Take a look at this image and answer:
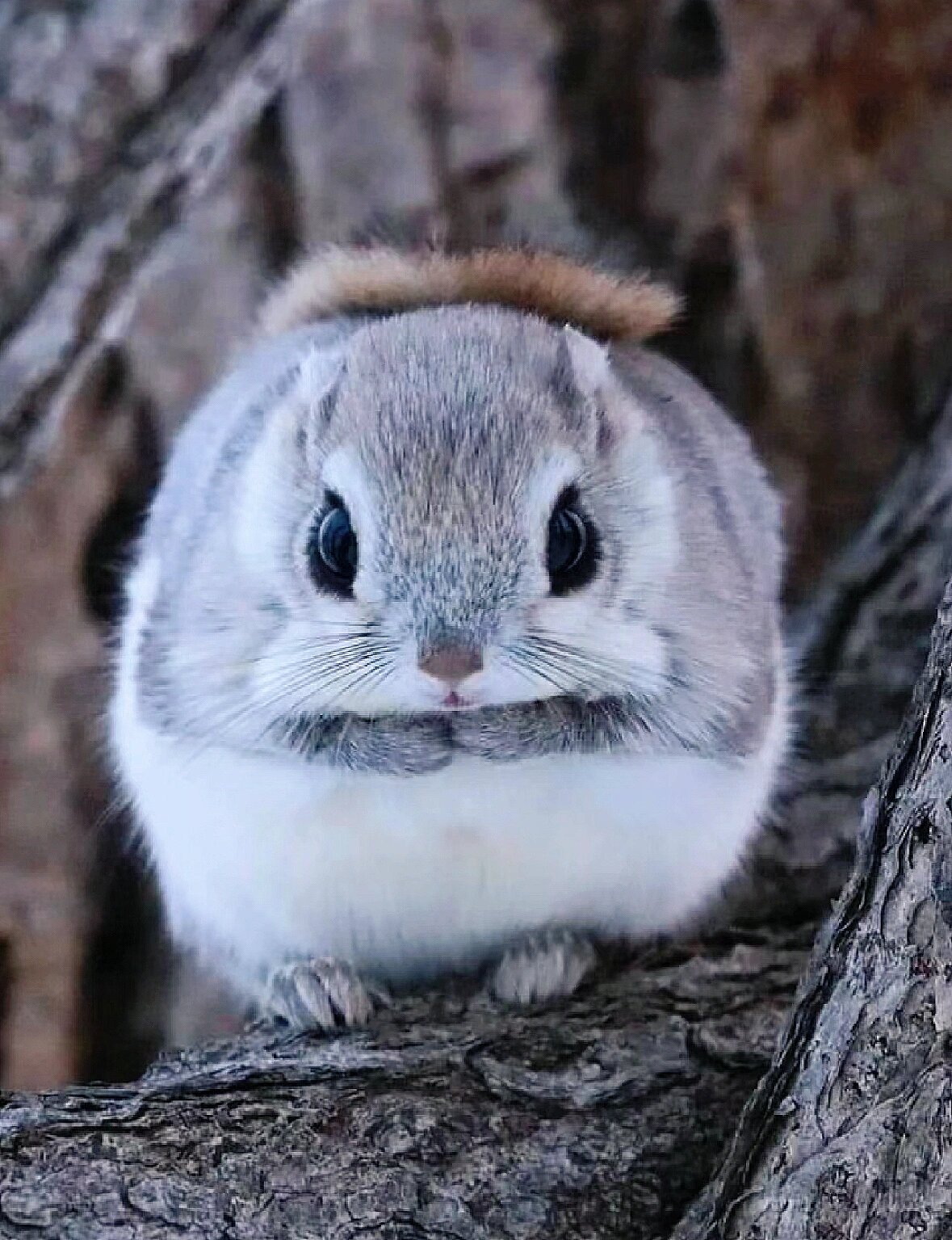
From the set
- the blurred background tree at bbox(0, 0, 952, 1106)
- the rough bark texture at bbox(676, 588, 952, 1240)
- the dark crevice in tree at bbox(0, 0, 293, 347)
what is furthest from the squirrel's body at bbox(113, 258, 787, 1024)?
the dark crevice in tree at bbox(0, 0, 293, 347)

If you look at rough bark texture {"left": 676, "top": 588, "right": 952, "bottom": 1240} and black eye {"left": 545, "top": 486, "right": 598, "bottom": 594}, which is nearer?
rough bark texture {"left": 676, "top": 588, "right": 952, "bottom": 1240}

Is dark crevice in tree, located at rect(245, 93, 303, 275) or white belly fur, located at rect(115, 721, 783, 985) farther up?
dark crevice in tree, located at rect(245, 93, 303, 275)

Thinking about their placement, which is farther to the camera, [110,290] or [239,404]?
[110,290]

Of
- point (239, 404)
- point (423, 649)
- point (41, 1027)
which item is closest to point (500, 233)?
point (239, 404)

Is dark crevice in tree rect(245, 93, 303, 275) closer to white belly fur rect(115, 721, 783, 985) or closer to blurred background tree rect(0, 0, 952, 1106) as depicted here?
blurred background tree rect(0, 0, 952, 1106)

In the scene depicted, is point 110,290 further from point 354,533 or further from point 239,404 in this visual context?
point 354,533

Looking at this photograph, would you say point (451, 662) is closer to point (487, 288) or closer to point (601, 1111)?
point (601, 1111)
